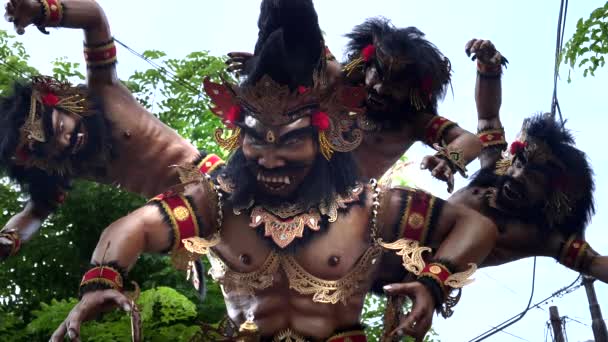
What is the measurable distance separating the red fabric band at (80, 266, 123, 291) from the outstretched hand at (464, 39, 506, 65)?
2.01m

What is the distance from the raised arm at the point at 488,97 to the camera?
16.8ft

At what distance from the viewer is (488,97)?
17.4ft

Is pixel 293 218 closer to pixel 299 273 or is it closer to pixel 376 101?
pixel 299 273

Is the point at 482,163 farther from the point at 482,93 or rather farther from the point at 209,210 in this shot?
the point at 209,210

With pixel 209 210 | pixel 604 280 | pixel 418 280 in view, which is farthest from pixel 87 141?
pixel 604 280

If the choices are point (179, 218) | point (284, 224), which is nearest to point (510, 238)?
point (284, 224)

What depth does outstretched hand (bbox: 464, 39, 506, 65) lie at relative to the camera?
5082 mm

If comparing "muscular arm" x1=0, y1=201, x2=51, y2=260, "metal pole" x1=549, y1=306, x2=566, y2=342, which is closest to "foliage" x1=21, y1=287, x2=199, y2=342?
"muscular arm" x1=0, y1=201, x2=51, y2=260

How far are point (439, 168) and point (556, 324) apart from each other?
6.57 meters

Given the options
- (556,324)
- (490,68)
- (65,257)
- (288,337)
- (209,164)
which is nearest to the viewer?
(288,337)

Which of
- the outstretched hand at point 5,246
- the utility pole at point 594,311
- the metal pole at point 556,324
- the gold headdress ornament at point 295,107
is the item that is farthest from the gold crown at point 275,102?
the metal pole at point 556,324

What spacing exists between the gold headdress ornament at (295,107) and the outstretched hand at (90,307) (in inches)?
33.4

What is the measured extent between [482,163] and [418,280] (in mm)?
1193

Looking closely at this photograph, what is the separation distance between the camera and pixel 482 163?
5234mm
